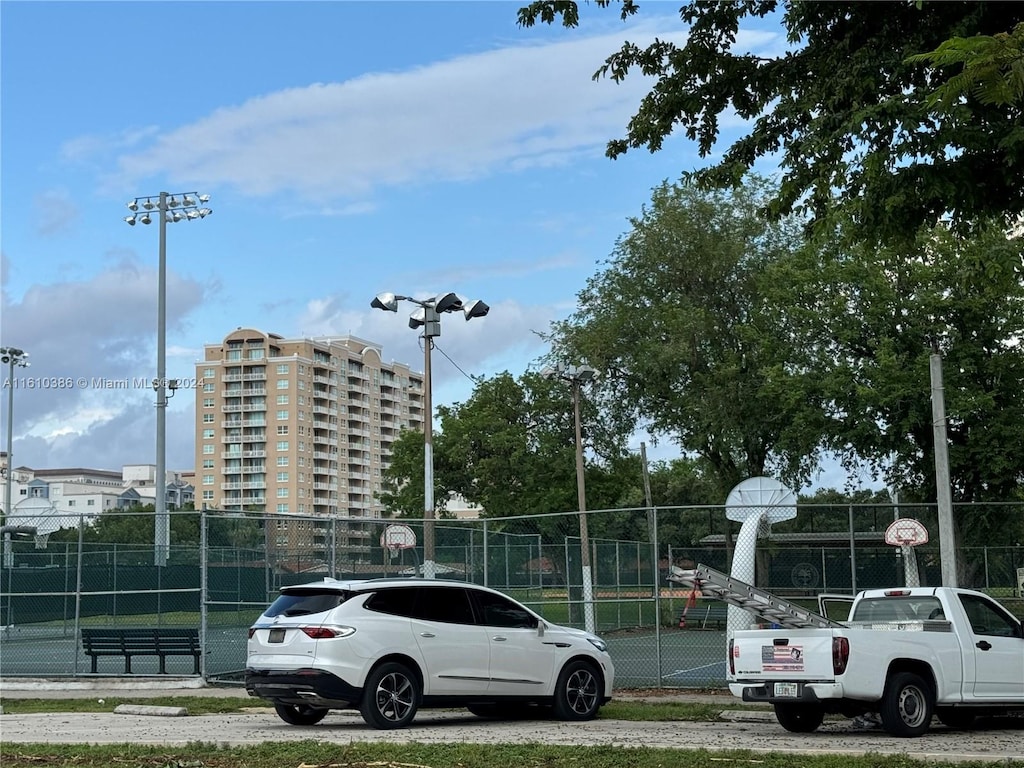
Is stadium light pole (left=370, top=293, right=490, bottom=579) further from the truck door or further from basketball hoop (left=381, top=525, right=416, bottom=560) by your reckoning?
the truck door

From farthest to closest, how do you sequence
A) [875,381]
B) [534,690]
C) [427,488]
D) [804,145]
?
[875,381], [427,488], [534,690], [804,145]

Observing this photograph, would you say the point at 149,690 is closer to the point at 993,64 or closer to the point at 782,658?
the point at 782,658

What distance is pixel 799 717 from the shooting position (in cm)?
1538

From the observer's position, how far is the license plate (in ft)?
47.3

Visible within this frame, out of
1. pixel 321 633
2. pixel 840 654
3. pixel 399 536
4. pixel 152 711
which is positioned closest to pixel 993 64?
pixel 840 654

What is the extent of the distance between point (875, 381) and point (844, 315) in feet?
8.70

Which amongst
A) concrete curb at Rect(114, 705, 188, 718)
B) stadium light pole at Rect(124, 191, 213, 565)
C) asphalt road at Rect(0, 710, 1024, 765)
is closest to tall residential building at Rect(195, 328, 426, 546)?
stadium light pole at Rect(124, 191, 213, 565)

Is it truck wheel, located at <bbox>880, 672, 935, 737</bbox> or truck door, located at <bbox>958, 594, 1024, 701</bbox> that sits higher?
truck door, located at <bbox>958, 594, 1024, 701</bbox>

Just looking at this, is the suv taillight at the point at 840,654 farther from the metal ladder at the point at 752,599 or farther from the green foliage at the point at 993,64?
the green foliage at the point at 993,64

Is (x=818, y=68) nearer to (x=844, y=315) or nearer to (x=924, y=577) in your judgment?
(x=924, y=577)

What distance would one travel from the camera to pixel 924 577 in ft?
70.2

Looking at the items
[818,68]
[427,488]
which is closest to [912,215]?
[818,68]

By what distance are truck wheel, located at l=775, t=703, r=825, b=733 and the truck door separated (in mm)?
1795

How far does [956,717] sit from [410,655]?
667 centimetres
